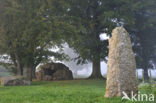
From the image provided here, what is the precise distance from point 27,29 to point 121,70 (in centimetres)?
1423

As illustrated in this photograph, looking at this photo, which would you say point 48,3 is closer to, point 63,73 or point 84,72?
point 63,73

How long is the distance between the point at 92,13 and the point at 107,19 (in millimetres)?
3870

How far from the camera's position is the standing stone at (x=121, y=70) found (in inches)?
340

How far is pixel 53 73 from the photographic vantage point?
99.9 feet

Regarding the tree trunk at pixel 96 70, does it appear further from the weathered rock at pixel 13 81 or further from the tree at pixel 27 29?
the weathered rock at pixel 13 81

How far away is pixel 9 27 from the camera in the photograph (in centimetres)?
2217

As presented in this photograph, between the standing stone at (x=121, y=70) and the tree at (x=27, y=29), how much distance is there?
1245cm

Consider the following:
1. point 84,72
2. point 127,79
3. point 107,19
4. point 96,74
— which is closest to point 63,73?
point 96,74

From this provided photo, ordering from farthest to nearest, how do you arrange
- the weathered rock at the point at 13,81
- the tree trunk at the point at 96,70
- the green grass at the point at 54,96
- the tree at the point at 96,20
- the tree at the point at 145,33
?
the tree trunk at the point at 96,70
the tree at the point at 145,33
the tree at the point at 96,20
the weathered rock at the point at 13,81
the green grass at the point at 54,96

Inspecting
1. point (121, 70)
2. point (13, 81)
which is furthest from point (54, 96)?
point (13, 81)

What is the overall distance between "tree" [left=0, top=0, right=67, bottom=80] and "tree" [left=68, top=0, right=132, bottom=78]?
461cm

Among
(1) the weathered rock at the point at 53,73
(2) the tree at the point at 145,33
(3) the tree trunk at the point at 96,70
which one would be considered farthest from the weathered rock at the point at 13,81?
(2) the tree at the point at 145,33

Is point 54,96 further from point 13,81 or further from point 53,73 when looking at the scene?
point 53,73

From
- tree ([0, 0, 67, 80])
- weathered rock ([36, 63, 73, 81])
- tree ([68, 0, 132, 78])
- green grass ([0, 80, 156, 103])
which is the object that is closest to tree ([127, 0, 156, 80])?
tree ([68, 0, 132, 78])
